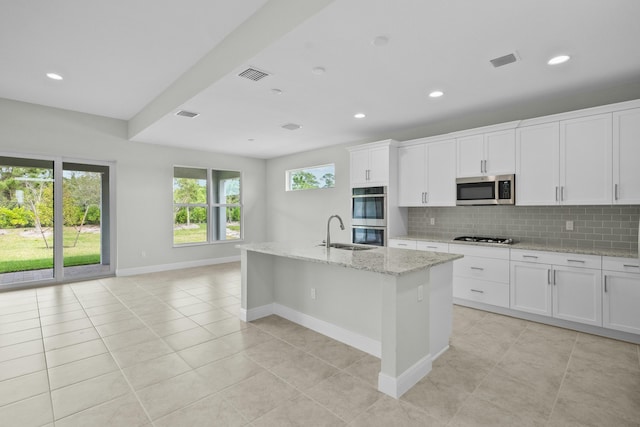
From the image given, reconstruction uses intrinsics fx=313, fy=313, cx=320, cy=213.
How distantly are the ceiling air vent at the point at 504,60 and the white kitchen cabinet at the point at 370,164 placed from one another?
80.6 inches

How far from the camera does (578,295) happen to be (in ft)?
10.7

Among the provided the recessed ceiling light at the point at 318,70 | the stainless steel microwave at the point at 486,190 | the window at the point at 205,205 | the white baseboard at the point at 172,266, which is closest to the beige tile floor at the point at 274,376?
the stainless steel microwave at the point at 486,190

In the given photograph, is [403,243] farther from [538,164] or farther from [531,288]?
[538,164]

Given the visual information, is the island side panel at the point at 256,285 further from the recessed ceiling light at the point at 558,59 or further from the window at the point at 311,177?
the recessed ceiling light at the point at 558,59

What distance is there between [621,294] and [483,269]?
125 cm

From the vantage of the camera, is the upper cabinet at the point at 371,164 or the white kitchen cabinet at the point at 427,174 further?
the upper cabinet at the point at 371,164

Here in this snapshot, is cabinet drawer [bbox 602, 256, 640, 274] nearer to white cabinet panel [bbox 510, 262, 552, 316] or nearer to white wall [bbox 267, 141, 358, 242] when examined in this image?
white cabinet panel [bbox 510, 262, 552, 316]

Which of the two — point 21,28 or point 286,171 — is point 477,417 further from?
point 286,171

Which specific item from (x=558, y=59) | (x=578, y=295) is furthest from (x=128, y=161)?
(x=578, y=295)

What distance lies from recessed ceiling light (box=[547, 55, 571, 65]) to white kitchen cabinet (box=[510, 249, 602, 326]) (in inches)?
76.2

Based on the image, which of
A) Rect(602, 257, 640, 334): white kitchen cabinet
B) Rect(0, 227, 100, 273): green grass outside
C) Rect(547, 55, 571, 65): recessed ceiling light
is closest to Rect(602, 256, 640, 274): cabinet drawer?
Rect(602, 257, 640, 334): white kitchen cabinet

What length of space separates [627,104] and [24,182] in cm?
807

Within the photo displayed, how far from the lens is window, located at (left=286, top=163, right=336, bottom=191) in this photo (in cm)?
670

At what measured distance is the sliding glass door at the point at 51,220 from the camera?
495cm
